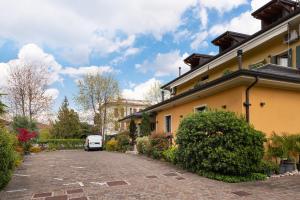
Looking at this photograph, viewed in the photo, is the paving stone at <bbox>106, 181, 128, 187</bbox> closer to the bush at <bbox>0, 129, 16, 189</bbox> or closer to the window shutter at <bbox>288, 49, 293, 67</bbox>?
the bush at <bbox>0, 129, 16, 189</bbox>

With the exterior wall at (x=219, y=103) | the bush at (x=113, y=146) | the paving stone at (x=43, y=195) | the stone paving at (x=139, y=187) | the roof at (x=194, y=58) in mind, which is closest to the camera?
the stone paving at (x=139, y=187)

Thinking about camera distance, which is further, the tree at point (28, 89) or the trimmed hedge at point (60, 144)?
the trimmed hedge at point (60, 144)

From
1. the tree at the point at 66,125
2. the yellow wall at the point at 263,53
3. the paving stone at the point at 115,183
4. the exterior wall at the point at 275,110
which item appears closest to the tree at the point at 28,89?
the tree at the point at 66,125

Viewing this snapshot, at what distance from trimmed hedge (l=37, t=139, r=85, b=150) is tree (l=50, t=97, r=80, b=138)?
4.20 meters

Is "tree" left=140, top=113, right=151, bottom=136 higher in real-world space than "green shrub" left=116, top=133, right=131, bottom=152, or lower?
higher

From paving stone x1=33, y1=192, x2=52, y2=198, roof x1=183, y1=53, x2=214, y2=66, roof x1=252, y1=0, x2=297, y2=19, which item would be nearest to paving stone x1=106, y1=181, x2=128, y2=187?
paving stone x1=33, y1=192, x2=52, y2=198

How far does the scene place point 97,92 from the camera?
38688 mm

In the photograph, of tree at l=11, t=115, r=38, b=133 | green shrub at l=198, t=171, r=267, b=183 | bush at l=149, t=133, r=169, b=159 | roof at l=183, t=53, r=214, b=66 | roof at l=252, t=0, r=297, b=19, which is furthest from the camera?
tree at l=11, t=115, r=38, b=133

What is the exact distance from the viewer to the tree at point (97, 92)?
38.7 metres

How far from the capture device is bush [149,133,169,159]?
48.0 ft

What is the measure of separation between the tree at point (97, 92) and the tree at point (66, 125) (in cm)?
387

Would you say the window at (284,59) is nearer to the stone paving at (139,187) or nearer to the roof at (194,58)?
the stone paving at (139,187)

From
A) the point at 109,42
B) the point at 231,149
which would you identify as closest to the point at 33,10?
the point at 109,42

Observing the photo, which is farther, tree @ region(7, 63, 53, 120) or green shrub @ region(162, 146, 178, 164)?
tree @ region(7, 63, 53, 120)
